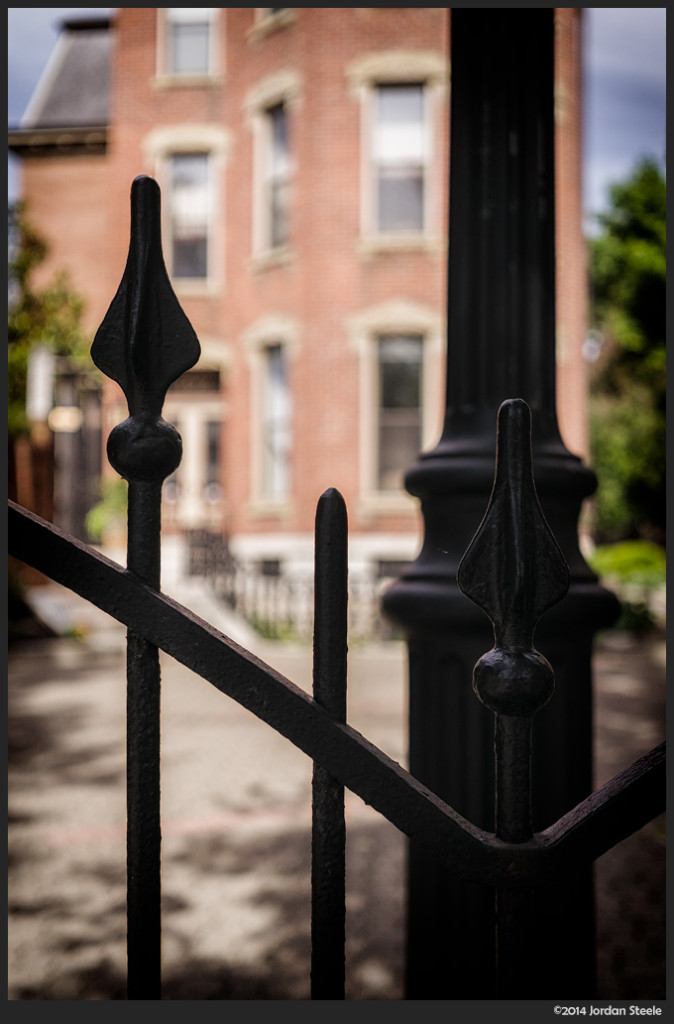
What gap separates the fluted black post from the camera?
1.42 metres

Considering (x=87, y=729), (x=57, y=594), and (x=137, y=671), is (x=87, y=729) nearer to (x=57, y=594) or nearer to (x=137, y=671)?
(x=137, y=671)

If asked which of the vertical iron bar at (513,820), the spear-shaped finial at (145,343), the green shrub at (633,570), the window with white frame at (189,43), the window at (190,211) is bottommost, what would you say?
the green shrub at (633,570)

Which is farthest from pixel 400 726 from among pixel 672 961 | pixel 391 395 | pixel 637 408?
pixel 637 408

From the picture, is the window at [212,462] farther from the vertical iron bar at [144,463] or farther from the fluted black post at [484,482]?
the vertical iron bar at [144,463]

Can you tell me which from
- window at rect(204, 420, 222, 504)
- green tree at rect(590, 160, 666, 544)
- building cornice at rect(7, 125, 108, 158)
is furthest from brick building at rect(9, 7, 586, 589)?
green tree at rect(590, 160, 666, 544)

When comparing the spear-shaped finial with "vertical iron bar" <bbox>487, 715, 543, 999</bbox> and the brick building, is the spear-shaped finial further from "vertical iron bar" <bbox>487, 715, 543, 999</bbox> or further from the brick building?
the brick building

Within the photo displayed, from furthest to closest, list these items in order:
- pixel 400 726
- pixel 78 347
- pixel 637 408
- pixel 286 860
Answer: pixel 637 408, pixel 78 347, pixel 400 726, pixel 286 860

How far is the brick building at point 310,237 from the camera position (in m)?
14.2

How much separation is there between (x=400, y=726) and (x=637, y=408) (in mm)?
27322

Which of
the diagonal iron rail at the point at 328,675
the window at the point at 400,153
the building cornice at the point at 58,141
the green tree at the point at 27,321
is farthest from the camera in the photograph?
the building cornice at the point at 58,141

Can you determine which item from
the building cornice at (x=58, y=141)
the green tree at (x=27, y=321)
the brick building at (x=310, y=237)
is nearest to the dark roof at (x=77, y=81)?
the building cornice at (x=58, y=141)

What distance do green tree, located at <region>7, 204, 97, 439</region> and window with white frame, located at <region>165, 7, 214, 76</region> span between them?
18.8 feet

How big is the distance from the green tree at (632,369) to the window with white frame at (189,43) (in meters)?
18.1

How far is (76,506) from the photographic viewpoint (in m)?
17.1
